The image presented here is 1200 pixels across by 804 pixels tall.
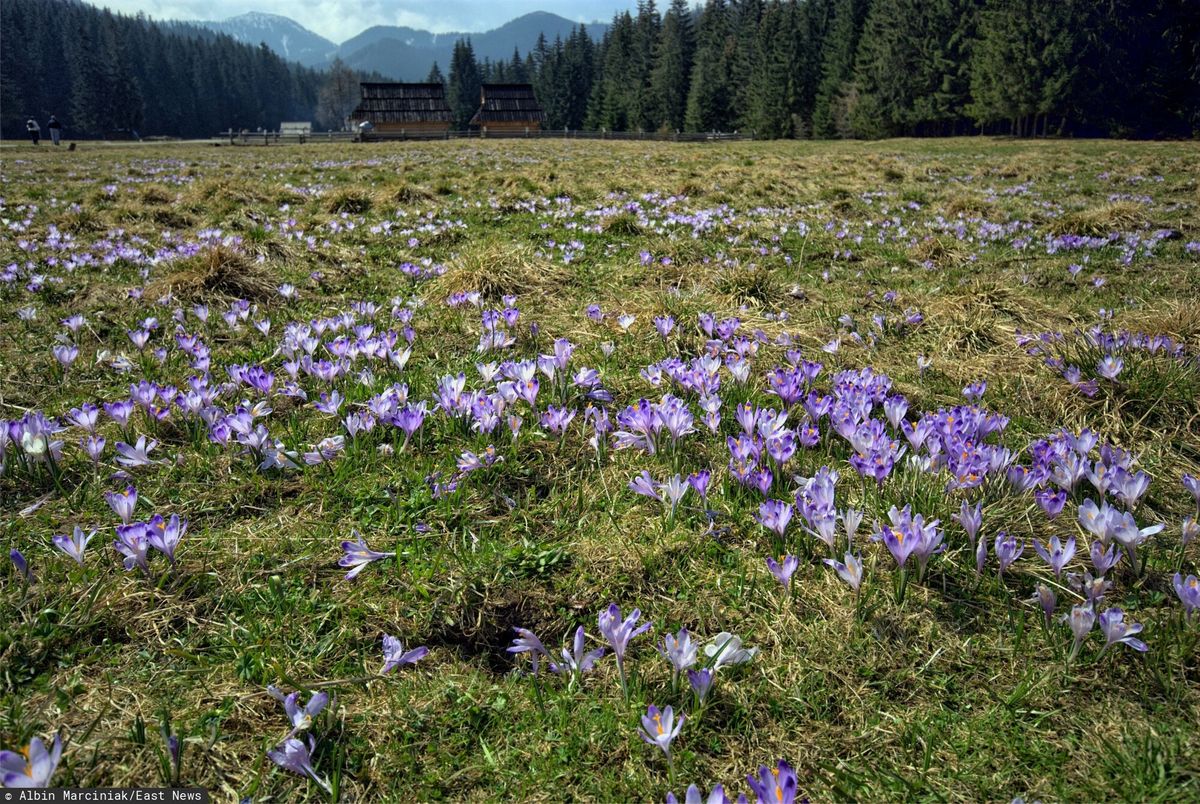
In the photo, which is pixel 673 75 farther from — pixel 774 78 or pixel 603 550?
pixel 603 550

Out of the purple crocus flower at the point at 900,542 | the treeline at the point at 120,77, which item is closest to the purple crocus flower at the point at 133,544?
the purple crocus flower at the point at 900,542

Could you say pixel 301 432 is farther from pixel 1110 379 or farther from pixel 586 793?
pixel 1110 379

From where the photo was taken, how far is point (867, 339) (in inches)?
176

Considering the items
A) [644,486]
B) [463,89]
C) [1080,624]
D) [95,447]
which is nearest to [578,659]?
[644,486]

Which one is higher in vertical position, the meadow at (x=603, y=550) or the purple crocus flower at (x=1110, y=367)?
the purple crocus flower at (x=1110, y=367)

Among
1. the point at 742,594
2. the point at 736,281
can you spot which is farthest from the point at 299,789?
the point at 736,281

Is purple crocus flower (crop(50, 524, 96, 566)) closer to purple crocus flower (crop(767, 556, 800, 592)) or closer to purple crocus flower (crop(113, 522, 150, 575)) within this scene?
purple crocus flower (crop(113, 522, 150, 575))

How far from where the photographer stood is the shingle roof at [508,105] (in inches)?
2881

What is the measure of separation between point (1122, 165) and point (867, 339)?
17.2 meters

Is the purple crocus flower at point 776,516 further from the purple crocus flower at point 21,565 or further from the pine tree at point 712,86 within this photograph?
the pine tree at point 712,86

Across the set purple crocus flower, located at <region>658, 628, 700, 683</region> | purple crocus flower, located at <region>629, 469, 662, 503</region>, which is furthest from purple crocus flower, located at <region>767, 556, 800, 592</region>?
purple crocus flower, located at <region>629, 469, 662, 503</region>

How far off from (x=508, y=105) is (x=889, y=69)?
4041 centimetres

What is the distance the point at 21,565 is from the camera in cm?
200

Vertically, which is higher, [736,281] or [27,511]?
[736,281]
